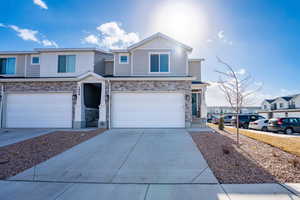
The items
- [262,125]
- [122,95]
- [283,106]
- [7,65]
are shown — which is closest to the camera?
[122,95]

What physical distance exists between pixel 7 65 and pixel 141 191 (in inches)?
736

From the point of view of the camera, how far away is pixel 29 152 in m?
6.41

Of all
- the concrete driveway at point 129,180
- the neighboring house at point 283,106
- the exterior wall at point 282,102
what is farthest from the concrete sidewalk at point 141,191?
the exterior wall at point 282,102

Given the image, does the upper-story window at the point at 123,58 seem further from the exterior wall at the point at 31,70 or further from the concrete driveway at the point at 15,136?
the exterior wall at the point at 31,70

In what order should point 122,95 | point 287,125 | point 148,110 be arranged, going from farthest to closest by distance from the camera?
point 287,125 → point 122,95 → point 148,110

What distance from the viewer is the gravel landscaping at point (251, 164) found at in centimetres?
411

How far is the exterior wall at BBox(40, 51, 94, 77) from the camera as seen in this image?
1387cm

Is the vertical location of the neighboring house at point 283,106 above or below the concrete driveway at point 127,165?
above

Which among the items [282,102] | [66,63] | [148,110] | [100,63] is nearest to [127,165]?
[148,110]

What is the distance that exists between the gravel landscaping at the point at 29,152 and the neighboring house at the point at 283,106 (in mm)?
34672

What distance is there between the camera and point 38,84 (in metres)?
12.0

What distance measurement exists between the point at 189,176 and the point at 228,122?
19.9 metres

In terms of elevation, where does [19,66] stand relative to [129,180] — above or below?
above

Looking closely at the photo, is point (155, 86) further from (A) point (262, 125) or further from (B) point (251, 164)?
(A) point (262, 125)
